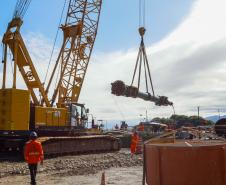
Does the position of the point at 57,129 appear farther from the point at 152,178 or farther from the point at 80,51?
the point at 152,178

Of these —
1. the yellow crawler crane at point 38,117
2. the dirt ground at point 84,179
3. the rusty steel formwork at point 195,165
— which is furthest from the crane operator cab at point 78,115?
the rusty steel formwork at point 195,165

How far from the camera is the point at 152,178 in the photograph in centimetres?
877

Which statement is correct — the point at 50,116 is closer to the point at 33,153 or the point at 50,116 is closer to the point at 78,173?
the point at 78,173

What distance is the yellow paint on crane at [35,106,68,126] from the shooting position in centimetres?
2295

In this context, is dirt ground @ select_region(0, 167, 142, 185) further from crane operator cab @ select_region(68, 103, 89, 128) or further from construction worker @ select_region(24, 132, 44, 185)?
Result: crane operator cab @ select_region(68, 103, 89, 128)

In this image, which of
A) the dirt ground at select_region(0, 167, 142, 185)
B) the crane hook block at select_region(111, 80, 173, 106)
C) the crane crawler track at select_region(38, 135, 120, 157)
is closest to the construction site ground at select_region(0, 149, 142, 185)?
the dirt ground at select_region(0, 167, 142, 185)

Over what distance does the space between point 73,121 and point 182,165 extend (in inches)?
696

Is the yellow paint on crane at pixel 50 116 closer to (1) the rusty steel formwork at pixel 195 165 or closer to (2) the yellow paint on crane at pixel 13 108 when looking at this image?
(2) the yellow paint on crane at pixel 13 108

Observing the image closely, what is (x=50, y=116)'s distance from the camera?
77.8 ft

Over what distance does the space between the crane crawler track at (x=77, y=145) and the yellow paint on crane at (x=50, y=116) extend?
1265mm

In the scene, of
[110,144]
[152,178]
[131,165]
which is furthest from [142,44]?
[152,178]

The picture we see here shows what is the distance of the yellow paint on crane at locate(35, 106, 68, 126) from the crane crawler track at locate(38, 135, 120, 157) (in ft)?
4.15

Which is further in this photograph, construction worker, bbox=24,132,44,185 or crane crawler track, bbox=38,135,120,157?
crane crawler track, bbox=38,135,120,157

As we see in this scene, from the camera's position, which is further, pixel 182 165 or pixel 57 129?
pixel 57 129
